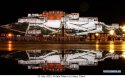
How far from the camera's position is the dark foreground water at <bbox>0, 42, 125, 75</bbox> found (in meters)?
1.92

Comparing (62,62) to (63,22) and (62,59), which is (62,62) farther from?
(63,22)

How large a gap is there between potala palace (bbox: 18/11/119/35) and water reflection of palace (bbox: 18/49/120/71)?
0.17 m

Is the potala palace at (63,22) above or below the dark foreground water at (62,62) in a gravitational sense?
above

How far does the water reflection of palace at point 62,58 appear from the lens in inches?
77.2

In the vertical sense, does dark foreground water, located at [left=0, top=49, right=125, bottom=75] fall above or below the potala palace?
below

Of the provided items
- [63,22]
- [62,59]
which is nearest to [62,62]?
[62,59]

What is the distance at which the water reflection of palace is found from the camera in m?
1.96

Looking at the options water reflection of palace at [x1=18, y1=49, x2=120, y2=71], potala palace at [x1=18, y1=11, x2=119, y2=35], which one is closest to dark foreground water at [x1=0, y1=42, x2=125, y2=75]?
water reflection of palace at [x1=18, y1=49, x2=120, y2=71]

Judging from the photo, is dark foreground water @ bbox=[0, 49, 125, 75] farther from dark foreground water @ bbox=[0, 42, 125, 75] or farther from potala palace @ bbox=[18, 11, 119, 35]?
potala palace @ bbox=[18, 11, 119, 35]

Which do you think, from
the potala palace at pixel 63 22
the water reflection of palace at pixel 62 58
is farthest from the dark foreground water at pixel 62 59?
the potala palace at pixel 63 22

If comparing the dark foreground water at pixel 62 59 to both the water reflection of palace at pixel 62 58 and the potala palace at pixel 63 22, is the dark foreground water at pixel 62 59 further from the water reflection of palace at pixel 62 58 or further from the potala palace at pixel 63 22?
the potala palace at pixel 63 22

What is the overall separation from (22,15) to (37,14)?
12 centimetres

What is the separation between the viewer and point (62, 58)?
200cm

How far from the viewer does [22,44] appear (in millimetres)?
2037
